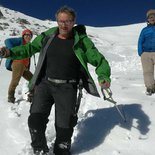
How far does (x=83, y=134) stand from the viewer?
695 cm

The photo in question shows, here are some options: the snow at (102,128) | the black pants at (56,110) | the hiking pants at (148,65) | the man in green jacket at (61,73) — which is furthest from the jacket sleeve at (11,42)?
the hiking pants at (148,65)

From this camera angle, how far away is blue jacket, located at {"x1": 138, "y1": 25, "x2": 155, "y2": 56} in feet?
31.7

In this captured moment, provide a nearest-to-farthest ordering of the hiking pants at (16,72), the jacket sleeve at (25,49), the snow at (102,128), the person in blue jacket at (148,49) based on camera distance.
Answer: the jacket sleeve at (25,49) < the snow at (102,128) < the hiking pants at (16,72) < the person in blue jacket at (148,49)

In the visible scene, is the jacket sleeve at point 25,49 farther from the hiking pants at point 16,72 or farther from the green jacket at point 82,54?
the hiking pants at point 16,72

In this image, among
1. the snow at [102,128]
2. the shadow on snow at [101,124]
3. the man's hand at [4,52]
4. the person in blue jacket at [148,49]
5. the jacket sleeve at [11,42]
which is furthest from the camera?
the person in blue jacket at [148,49]

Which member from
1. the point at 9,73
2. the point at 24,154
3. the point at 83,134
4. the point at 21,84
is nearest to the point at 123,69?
the point at 9,73

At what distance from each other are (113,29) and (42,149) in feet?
164

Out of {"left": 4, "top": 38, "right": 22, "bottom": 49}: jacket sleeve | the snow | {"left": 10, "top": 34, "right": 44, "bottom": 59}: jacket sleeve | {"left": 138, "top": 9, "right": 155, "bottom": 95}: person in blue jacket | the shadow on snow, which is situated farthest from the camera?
{"left": 138, "top": 9, "right": 155, "bottom": 95}: person in blue jacket

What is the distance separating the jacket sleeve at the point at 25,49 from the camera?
20.1 ft

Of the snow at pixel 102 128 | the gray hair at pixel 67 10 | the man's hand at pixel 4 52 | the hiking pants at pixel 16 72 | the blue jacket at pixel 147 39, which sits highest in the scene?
the gray hair at pixel 67 10

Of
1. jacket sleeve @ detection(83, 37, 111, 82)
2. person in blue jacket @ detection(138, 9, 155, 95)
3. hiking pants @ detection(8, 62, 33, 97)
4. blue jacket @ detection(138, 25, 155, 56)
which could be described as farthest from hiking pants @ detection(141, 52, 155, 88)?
jacket sleeve @ detection(83, 37, 111, 82)

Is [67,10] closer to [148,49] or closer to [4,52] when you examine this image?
[4,52]

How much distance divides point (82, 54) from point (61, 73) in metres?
0.42

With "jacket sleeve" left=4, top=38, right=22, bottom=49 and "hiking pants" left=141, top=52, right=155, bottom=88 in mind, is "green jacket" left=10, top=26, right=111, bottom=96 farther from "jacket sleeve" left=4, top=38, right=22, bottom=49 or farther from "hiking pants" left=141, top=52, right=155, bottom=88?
"hiking pants" left=141, top=52, right=155, bottom=88
